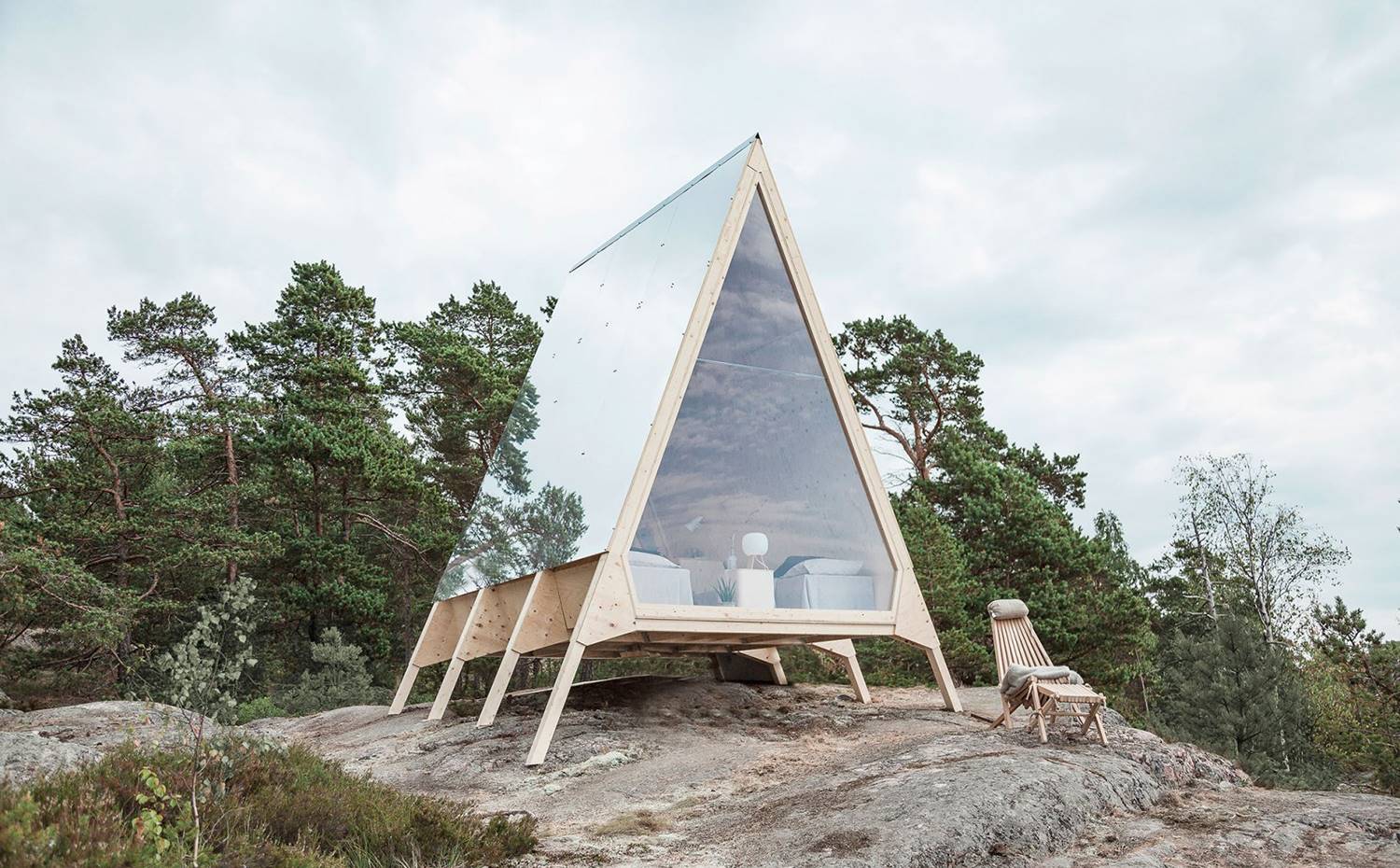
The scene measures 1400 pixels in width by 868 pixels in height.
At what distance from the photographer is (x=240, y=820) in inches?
163

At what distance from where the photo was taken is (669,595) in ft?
26.3

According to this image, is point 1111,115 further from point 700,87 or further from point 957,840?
point 957,840

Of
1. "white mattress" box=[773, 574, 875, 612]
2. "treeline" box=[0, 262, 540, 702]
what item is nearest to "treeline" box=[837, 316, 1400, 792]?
"white mattress" box=[773, 574, 875, 612]

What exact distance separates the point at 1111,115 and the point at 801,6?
147 inches

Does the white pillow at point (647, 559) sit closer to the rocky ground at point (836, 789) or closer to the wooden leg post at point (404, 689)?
the rocky ground at point (836, 789)

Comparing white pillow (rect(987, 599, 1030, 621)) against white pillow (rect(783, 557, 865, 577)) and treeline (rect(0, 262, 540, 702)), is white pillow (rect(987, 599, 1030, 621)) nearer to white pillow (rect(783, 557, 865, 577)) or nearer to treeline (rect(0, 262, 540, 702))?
white pillow (rect(783, 557, 865, 577))

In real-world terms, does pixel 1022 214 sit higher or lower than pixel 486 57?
lower

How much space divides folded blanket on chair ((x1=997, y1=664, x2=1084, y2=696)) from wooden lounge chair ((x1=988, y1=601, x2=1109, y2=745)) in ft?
0.13

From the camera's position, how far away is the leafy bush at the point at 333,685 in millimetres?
15711

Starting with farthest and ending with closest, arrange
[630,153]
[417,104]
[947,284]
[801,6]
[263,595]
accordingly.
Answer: [263,595], [947,284], [630,153], [417,104], [801,6]

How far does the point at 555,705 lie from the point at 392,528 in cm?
1454

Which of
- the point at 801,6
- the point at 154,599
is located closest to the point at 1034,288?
the point at 801,6

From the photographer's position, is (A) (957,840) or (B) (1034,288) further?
(B) (1034,288)

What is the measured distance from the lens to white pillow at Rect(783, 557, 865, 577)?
8.64 metres
